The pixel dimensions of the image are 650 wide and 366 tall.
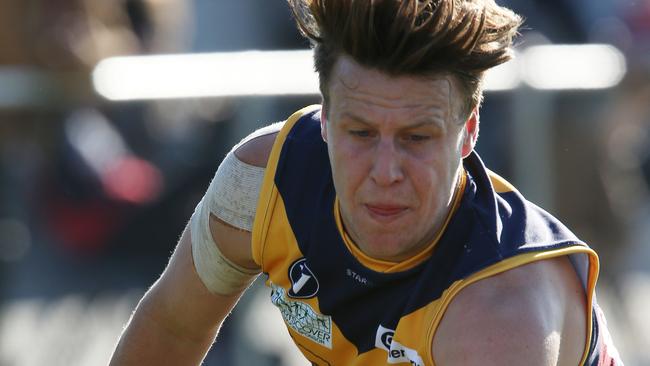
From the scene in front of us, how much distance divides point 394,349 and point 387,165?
487 mm

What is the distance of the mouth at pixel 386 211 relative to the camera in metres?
3.22

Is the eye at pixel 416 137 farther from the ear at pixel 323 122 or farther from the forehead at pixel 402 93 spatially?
the ear at pixel 323 122

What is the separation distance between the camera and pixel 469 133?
11.1ft

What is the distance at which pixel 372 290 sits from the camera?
11.3 ft

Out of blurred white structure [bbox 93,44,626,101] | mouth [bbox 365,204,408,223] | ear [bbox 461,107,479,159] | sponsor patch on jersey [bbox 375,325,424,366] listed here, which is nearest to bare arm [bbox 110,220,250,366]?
sponsor patch on jersey [bbox 375,325,424,366]

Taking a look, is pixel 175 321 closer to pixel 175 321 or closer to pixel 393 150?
pixel 175 321

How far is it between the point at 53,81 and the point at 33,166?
595 mm

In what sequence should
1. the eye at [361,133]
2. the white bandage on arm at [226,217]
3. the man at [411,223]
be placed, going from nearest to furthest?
1. the man at [411,223]
2. the eye at [361,133]
3. the white bandage on arm at [226,217]

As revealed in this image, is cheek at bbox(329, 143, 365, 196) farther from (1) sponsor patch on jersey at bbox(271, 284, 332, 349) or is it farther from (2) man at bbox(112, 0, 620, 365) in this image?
(1) sponsor patch on jersey at bbox(271, 284, 332, 349)

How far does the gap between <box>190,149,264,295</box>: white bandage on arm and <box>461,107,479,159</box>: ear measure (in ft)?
2.06

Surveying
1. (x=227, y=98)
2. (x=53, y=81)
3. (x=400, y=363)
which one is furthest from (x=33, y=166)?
(x=400, y=363)

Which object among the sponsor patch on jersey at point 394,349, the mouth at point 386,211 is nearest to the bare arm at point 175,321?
the sponsor patch on jersey at point 394,349

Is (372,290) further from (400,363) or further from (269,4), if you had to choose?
(269,4)

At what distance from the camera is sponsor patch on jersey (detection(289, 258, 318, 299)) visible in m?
3.59
